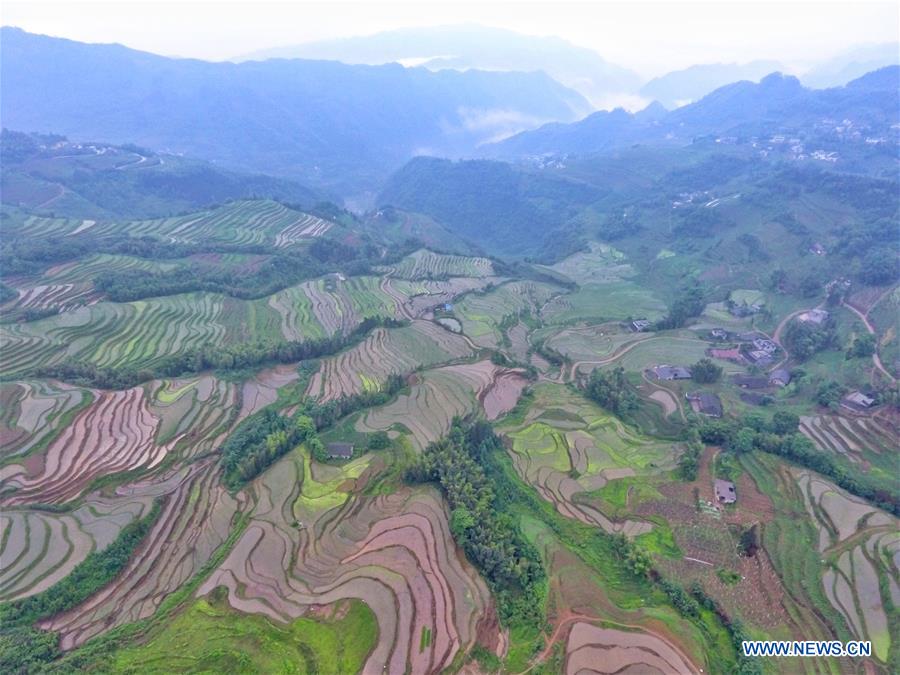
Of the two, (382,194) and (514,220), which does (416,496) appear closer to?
(514,220)

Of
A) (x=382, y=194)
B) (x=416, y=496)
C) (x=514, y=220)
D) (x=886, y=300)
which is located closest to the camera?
(x=416, y=496)

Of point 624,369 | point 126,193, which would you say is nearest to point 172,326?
point 624,369

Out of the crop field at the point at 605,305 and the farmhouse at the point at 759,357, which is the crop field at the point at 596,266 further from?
the farmhouse at the point at 759,357

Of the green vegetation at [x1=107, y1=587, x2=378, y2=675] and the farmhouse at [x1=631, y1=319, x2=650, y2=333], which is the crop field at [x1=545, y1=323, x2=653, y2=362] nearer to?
the farmhouse at [x1=631, y1=319, x2=650, y2=333]

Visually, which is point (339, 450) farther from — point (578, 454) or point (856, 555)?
point (856, 555)

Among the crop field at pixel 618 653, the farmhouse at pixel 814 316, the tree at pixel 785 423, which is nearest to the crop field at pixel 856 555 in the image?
the tree at pixel 785 423

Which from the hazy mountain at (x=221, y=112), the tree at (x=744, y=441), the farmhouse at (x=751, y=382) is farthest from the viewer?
the hazy mountain at (x=221, y=112)
